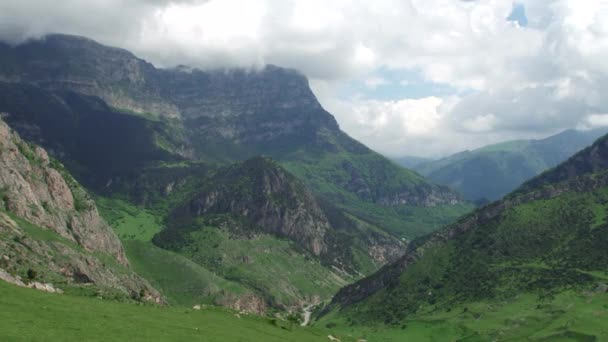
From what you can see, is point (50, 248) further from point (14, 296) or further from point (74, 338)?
point (74, 338)

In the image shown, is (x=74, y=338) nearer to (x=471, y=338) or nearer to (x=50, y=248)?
(x=50, y=248)

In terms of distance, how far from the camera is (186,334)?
275 ft

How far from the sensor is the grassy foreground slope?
70.0 metres

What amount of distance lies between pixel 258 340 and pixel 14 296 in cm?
3874

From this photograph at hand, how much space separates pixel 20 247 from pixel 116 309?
2989 inches

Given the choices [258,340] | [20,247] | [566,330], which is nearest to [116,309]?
[258,340]

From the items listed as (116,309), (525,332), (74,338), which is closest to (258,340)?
(116,309)

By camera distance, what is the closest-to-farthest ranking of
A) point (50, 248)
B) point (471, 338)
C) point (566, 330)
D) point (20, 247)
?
point (20, 247) < point (566, 330) < point (50, 248) < point (471, 338)

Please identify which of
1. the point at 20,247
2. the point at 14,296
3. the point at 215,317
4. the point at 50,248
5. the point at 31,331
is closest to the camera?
the point at 31,331

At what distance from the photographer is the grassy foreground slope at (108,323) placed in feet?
230

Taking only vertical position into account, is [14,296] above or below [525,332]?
above

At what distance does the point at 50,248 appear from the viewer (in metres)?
184

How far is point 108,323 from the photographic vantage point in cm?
7956

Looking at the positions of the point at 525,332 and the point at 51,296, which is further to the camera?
the point at 525,332
